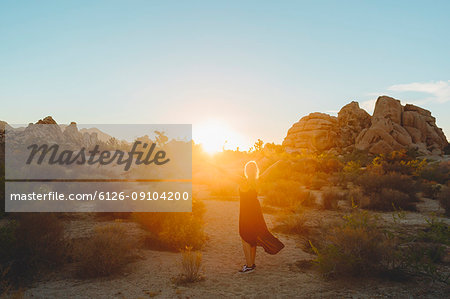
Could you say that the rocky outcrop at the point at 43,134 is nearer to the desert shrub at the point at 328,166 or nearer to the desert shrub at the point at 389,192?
the desert shrub at the point at 328,166

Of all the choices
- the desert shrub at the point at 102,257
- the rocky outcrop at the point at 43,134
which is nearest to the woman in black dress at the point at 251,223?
the desert shrub at the point at 102,257

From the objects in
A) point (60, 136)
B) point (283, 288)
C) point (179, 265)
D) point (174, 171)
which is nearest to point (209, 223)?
point (174, 171)

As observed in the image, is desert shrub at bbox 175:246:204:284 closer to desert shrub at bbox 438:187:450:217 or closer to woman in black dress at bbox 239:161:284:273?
woman in black dress at bbox 239:161:284:273

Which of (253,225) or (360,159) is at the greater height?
(360,159)

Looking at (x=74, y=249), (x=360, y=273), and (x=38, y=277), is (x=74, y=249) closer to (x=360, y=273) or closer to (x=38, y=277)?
(x=38, y=277)

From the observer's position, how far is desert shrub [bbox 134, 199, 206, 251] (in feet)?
26.0

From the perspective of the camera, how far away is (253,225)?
252 inches

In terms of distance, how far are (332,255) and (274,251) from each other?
→ 53.0 inches

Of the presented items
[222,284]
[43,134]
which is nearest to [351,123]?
[43,134]

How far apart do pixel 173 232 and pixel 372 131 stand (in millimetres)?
51658

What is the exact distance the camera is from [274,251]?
21.4 feet

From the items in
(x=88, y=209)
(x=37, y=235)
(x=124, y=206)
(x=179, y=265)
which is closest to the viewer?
(x=37, y=235)

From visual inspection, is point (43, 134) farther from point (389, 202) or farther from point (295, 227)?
point (389, 202)

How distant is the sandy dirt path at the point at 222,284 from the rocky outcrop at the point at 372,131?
159 ft
